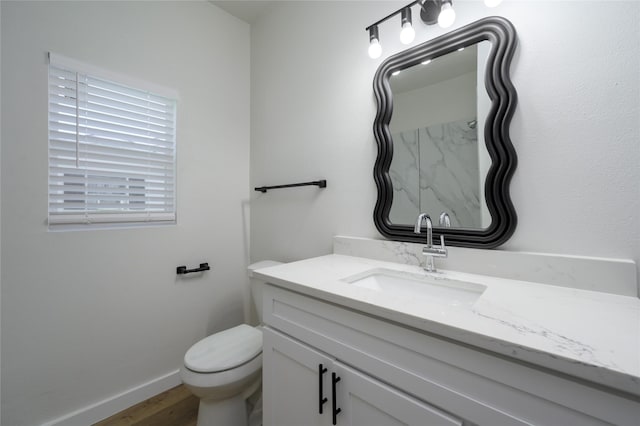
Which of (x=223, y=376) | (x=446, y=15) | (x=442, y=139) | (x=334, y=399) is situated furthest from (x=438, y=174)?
(x=223, y=376)

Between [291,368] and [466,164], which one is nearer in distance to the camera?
[291,368]

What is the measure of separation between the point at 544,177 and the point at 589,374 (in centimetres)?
68

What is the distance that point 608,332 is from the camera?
0.52 metres

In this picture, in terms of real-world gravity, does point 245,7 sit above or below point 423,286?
above

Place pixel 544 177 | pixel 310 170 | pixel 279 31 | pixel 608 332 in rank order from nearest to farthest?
pixel 608 332, pixel 544 177, pixel 310 170, pixel 279 31

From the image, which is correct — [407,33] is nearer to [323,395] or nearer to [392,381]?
[392,381]

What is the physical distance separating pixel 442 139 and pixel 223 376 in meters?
1.43

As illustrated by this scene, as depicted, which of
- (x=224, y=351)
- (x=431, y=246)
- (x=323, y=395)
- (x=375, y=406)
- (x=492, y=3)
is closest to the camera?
(x=375, y=406)

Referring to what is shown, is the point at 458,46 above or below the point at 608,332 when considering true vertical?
above

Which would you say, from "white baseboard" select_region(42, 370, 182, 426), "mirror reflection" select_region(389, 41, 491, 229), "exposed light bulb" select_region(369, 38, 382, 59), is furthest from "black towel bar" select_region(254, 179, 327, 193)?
"white baseboard" select_region(42, 370, 182, 426)

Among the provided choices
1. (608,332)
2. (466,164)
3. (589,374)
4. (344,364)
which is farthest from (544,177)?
(344,364)

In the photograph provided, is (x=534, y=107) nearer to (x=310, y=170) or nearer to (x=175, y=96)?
(x=310, y=170)

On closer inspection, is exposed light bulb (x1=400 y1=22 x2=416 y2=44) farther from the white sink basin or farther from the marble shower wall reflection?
the white sink basin

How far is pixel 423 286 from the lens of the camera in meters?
0.97
